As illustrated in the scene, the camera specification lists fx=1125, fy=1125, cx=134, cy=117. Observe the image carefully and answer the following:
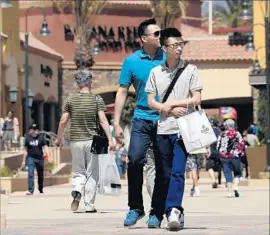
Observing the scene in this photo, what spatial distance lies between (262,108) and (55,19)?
2238 cm

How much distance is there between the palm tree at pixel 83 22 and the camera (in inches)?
2175

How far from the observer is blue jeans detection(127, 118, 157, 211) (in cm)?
1112

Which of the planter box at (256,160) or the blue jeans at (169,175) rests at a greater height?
the blue jeans at (169,175)

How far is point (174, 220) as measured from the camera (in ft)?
34.2

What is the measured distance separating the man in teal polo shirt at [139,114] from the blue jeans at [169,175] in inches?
7.3

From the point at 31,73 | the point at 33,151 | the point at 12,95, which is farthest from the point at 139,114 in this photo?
the point at 31,73

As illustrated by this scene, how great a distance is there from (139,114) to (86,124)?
3460 millimetres

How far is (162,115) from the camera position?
10844 millimetres

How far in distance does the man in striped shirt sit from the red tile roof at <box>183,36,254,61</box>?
42200mm

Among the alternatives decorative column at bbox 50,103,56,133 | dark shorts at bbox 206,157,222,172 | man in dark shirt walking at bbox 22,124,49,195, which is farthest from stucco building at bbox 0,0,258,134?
man in dark shirt walking at bbox 22,124,49,195

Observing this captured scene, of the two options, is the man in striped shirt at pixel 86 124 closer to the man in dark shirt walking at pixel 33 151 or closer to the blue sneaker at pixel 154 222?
the blue sneaker at pixel 154 222

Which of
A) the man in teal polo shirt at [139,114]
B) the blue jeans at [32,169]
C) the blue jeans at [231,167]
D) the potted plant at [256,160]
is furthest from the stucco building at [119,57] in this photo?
the man in teal polo shirt at [139,114]

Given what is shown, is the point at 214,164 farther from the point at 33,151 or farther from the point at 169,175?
the point at 169,175

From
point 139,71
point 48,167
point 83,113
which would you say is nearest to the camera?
point 139,71
